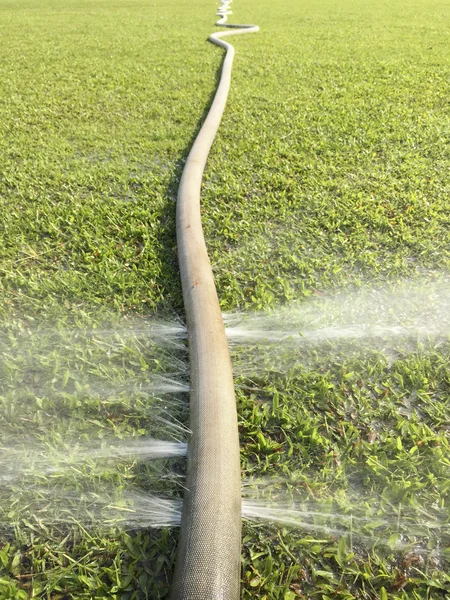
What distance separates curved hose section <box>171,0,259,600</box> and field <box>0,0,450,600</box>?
0.46ft

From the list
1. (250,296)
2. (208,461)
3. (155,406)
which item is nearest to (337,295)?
(250,296)

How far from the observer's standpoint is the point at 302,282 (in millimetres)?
2545

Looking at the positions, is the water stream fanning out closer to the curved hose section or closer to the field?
the field

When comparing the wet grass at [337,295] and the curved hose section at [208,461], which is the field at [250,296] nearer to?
the wet grass at [337,295]

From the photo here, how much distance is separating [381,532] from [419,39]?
362 inches

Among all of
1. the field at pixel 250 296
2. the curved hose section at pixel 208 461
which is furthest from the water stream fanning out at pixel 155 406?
the curved hose section at pixel 208 461

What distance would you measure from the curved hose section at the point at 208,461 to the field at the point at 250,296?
0.14 m

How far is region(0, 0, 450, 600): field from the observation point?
1469mm

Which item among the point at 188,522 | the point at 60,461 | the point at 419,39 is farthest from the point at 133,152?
the point at 419,39

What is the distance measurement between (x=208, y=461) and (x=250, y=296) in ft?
3.64

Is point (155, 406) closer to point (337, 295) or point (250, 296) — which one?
point (250, 296)

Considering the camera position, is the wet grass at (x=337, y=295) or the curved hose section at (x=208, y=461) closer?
the curved hose section at (x=208, y=461)

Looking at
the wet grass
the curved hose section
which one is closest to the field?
the wet grass

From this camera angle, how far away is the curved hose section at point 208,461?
1.27 meters
